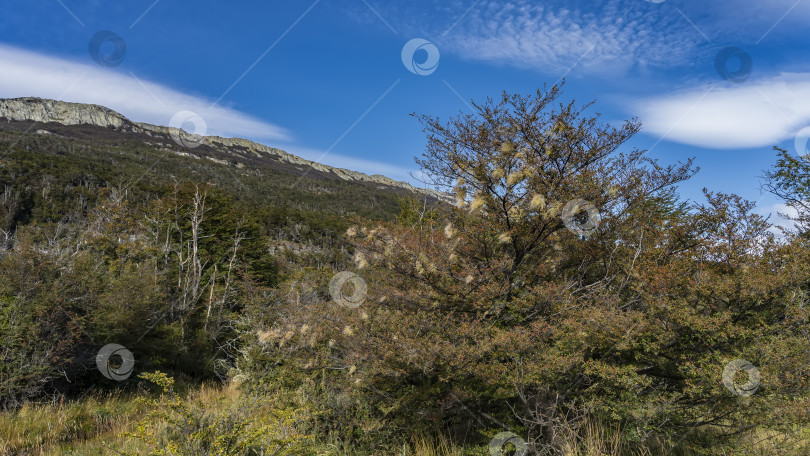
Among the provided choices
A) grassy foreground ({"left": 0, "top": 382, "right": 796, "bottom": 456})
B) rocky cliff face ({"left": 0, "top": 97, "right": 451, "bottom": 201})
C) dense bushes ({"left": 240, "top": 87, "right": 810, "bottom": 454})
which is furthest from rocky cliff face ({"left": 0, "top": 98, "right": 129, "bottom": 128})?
dense bushes ({"left": 240, "top": 87, "right": 810, "bottom": 454})

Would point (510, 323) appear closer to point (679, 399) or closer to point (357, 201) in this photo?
point (679, 399)

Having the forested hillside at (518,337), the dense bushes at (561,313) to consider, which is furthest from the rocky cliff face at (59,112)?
the dense bushes at (561,313)

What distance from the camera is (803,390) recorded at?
5.19 metres

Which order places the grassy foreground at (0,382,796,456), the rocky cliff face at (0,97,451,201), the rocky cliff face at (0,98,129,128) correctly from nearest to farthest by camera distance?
1. the grassy foreground at (0,382,796,456)
2. the rocky cliff face at (0,97,451,201)
3. the rocky cliff face at (0,98,129,128)

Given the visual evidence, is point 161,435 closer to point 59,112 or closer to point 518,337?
point 518,337

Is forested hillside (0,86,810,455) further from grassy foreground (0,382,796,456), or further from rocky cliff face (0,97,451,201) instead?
rocky cliff face (0,97,451,201)

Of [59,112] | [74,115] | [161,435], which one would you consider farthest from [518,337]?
[59,112]

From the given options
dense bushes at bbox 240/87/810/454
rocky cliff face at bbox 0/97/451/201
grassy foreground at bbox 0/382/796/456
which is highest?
rocky cliff face at bbox 0/97/451/201

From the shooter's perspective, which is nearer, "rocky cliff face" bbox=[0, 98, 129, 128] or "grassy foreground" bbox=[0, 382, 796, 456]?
"grassy foreground" bbox=[0, 382, 796, 456]

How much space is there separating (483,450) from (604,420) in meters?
2.49

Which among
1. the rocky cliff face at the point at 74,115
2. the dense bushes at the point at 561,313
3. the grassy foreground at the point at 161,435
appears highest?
the rocky cliff face at the point at 74,115

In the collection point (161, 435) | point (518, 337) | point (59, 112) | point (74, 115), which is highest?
point (59, 112)

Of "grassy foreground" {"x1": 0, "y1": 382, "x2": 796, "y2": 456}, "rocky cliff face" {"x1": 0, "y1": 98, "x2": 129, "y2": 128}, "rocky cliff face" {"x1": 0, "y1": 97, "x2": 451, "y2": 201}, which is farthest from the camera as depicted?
"rocky cliff face" {"x1": 0, "y1": 98, "x2": 129, "y2": 128}

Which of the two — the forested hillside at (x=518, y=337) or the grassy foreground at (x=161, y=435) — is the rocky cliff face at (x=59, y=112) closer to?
the grassy foreground at (x=161, y=435)
